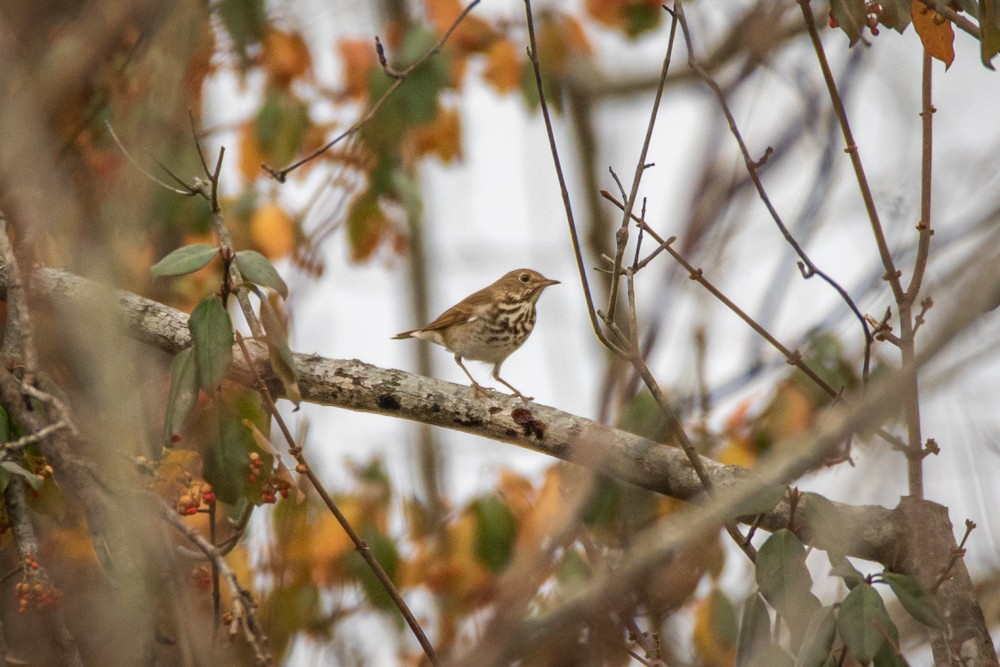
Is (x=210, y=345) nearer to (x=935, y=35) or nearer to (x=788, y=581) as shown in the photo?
(x=788, y=581)

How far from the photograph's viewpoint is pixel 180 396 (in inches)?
103

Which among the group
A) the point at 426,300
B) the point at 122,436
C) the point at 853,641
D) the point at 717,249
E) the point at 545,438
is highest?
the point at 426,300

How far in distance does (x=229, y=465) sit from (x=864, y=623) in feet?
5.29

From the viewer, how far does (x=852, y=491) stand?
1.78 m

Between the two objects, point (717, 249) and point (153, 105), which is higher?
point (153, 105)

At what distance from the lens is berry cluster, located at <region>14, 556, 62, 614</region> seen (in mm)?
2465

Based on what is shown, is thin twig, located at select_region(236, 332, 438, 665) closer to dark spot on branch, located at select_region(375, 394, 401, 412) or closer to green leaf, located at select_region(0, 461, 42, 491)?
green leaf, located at select_region(0, 461, 42, 491)

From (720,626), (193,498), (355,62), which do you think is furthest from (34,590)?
(355,62)

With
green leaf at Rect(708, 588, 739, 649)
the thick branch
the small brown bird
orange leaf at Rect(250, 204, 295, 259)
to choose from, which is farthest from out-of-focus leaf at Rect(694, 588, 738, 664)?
orange leaf at Rect(250, 204, 295, 259)

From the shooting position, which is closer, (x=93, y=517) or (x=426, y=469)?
(x=93, y=517)

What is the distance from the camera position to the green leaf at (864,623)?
7.30 ft

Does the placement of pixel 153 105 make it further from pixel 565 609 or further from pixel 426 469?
pixel 426 469

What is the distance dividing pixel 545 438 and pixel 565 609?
2100 millimetres

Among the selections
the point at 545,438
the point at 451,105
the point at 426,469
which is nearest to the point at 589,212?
the point at 451,105
